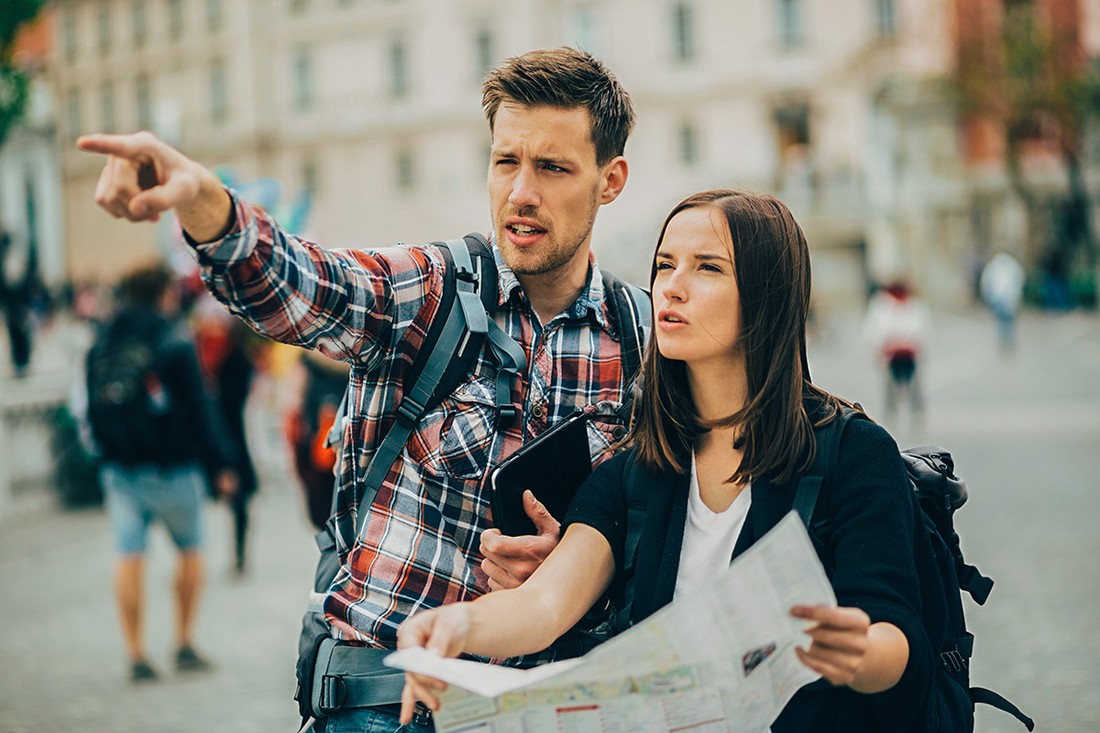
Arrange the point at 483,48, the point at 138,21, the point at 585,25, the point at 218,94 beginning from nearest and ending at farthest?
the point at 585,25 < the point at 483,48 < the point at 218,94 < the point at 138,21

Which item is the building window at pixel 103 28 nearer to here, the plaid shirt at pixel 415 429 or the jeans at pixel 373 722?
the plaid shirt at pixel 415 429

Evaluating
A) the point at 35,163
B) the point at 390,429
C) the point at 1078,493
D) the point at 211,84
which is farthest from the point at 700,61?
the point at 390,429

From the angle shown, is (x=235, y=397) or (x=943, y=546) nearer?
(x=943, y=546)

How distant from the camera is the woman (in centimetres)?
194

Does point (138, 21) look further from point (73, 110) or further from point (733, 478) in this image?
point (733, 478)

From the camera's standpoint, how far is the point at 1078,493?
1006 cm

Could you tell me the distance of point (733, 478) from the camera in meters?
2.12

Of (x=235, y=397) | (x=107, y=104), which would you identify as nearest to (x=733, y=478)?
(x=235, y=397)

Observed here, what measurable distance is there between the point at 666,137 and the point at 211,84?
57.1 ft

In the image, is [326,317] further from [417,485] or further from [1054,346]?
[1054,346]

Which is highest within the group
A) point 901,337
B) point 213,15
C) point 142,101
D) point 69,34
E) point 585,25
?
point 213,15

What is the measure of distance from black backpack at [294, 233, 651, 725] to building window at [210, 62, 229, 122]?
46.6 m

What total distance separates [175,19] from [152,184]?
50.2 meters

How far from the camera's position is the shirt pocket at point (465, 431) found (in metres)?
2.34
